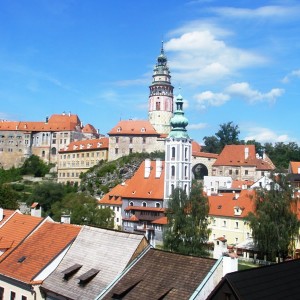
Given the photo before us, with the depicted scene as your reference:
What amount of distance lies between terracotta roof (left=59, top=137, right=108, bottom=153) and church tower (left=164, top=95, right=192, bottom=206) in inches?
1521

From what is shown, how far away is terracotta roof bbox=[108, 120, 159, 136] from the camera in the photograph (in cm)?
9438

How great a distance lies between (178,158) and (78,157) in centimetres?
4555

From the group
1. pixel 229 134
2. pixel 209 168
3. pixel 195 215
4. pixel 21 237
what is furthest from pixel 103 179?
pixel 21 237

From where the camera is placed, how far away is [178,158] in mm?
58062

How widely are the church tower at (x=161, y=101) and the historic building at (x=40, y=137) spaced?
15.6 meters

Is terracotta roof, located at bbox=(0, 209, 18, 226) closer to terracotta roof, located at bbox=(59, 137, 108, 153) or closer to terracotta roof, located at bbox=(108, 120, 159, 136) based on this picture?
terracotta roof, located at bbox=(108, 120, 159, 136)

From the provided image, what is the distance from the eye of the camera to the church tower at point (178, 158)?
57656 millimetres

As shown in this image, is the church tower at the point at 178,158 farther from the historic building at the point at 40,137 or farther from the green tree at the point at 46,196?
the historic building at the point at 40,137

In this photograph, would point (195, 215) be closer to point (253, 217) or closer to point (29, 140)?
point (253, 217)

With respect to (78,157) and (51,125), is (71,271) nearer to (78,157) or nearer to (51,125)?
(78,157)

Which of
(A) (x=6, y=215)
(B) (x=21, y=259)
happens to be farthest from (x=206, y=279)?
(A) (x=6, y=215)

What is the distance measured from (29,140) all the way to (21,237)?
90.4 meters

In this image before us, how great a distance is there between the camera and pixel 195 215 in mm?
39094

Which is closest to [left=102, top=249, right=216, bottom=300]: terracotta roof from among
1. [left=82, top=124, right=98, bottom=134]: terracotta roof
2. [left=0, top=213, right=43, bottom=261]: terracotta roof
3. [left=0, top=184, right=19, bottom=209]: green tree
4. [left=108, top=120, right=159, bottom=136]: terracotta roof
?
[left=0, top=213, right=43, bottom=261]: terracotta roof
